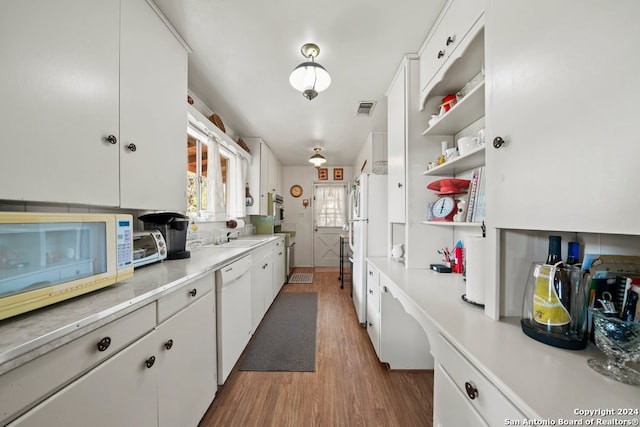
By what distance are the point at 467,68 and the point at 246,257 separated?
209 centimetres

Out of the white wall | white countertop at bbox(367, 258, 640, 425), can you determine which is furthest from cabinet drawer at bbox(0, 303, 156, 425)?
the white wall

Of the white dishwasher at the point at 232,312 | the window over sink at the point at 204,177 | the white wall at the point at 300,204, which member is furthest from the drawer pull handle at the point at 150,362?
the white wall at the point at 300,204

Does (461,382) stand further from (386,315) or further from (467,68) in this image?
(467,68)

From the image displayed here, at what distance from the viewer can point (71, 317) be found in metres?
0.68

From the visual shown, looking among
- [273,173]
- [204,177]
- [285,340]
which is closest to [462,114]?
[285,340]

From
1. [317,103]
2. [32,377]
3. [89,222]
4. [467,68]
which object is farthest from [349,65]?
[32,377]

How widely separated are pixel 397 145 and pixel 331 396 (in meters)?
1.98

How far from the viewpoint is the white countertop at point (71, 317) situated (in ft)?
1.75

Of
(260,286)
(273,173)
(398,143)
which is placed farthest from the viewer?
(273,173)

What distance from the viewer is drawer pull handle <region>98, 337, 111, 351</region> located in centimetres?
72

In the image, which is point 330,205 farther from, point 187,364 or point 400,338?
point 187,364

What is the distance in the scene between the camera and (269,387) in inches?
66.4

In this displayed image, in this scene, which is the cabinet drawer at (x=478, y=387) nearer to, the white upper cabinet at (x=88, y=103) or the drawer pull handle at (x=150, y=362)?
the drawer pull handle at (x=150, y=362)

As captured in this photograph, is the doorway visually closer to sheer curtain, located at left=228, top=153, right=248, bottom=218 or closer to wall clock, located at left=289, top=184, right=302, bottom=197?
wall clock, located at left=289, top=184, right=302, bottom=197
